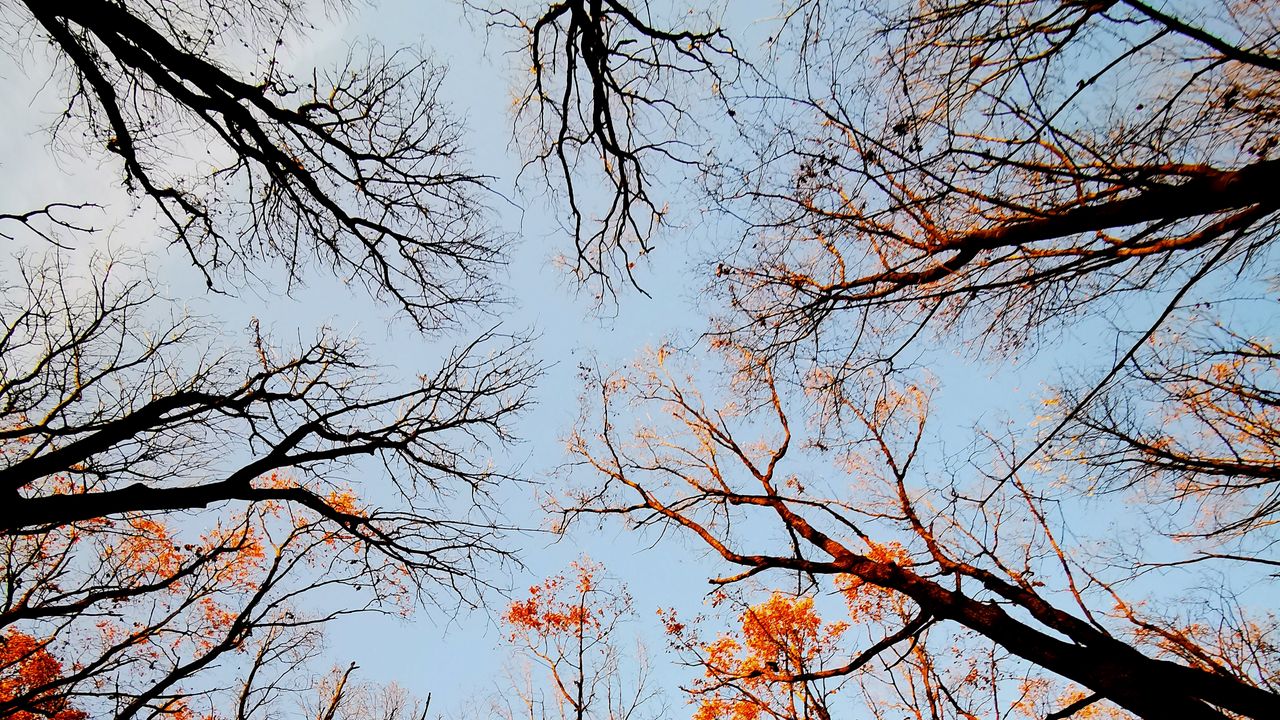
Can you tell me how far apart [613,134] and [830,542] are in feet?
13.9

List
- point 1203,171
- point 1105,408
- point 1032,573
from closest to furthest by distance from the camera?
point 1203,171
point 1105,408
point 1032,573

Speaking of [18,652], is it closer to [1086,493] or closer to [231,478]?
[231,478]

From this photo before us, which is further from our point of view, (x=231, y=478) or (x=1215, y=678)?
(x=231, y=478)

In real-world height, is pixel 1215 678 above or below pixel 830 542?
below

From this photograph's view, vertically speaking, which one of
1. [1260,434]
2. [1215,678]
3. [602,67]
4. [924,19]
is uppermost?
[602,67]

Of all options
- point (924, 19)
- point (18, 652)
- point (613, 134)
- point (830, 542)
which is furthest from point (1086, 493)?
point (18, 652)

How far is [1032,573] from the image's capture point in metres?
5.59

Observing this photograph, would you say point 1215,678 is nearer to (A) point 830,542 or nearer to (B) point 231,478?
(A) point 830,542

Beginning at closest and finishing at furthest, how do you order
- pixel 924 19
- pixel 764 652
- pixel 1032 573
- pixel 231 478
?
pixel 924 19 → pixel 231 478 → pixel 1032 573 → pixel 764 652

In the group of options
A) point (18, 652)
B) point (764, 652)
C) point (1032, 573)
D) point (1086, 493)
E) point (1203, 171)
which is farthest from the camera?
point (764, 652)

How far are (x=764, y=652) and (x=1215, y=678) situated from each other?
10.8m

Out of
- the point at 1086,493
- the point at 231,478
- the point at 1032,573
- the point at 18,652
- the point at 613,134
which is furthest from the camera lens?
the point at 18,652

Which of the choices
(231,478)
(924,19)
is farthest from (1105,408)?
(231,478)

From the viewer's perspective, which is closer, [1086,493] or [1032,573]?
[1086,493]
